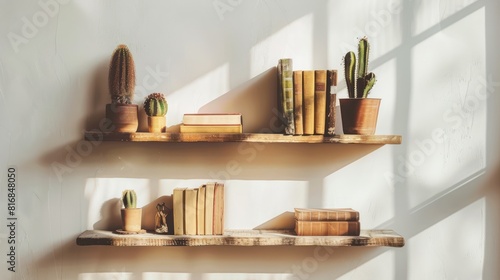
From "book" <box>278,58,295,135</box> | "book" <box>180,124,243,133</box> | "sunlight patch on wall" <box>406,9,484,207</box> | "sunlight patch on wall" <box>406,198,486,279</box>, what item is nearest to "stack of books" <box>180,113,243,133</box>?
"book" <box>180,124,243,133</box>

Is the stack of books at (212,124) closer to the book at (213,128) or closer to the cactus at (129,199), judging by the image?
the book at (213,128)

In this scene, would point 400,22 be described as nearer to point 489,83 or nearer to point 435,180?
point 489,83

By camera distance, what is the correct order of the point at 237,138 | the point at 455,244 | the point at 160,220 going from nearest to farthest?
the point at 237,138 < the point at 160,220 < the point at 455,244

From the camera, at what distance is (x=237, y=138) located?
2.62 meters

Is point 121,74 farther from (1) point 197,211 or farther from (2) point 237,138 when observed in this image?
(1) point 197,211

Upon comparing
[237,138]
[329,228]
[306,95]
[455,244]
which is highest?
[306,95]

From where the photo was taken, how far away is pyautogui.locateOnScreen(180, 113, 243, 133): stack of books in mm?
2650

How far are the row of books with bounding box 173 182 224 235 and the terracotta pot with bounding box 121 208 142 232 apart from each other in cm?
19

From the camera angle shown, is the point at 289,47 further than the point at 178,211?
Yes

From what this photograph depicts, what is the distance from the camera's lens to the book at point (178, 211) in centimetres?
268

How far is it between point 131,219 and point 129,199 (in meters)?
0.10

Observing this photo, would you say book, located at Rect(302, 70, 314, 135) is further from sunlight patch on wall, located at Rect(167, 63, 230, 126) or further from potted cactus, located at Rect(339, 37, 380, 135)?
sunlight patch on wall, located at Rect(167, 63, 230, 126)

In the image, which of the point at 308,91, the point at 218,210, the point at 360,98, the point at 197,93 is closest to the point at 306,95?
the point at 308,91

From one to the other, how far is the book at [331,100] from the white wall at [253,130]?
230mm
